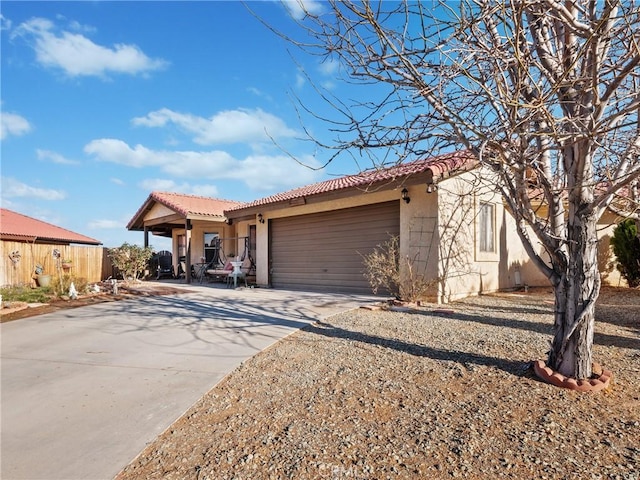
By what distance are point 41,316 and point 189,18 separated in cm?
725

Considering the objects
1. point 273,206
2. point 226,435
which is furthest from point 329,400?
point 273,206

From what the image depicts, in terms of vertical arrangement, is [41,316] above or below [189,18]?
below

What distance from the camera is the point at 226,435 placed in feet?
9.19

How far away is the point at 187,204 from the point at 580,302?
52.8 feet

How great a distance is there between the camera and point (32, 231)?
1861 cm

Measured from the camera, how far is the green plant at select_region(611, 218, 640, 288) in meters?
10.2

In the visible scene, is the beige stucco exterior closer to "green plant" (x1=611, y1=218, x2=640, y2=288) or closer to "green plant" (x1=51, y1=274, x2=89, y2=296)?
"green plant" (x1=611, y1=218, x2=640, y2=288)

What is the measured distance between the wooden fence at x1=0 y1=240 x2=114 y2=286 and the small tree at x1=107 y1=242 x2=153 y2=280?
61.1 inches

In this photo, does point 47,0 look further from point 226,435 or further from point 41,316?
point 226,435

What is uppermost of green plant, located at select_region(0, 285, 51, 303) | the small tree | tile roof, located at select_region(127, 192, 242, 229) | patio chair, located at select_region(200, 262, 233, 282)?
tile roof, located at select_region(127, 192, 242, 229)

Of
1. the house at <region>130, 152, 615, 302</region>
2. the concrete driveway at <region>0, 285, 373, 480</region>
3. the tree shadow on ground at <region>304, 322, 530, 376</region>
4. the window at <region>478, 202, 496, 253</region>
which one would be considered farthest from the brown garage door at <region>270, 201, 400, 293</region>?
the tree shadow on ground at <region>304, 322, 530, 376</region>

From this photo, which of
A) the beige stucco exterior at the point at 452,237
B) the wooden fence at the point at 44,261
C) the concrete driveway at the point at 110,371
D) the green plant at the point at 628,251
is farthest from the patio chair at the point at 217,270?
the green plant at the point at 628,251

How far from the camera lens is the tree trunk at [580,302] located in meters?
3.36

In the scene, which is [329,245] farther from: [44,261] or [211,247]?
[44,261]
